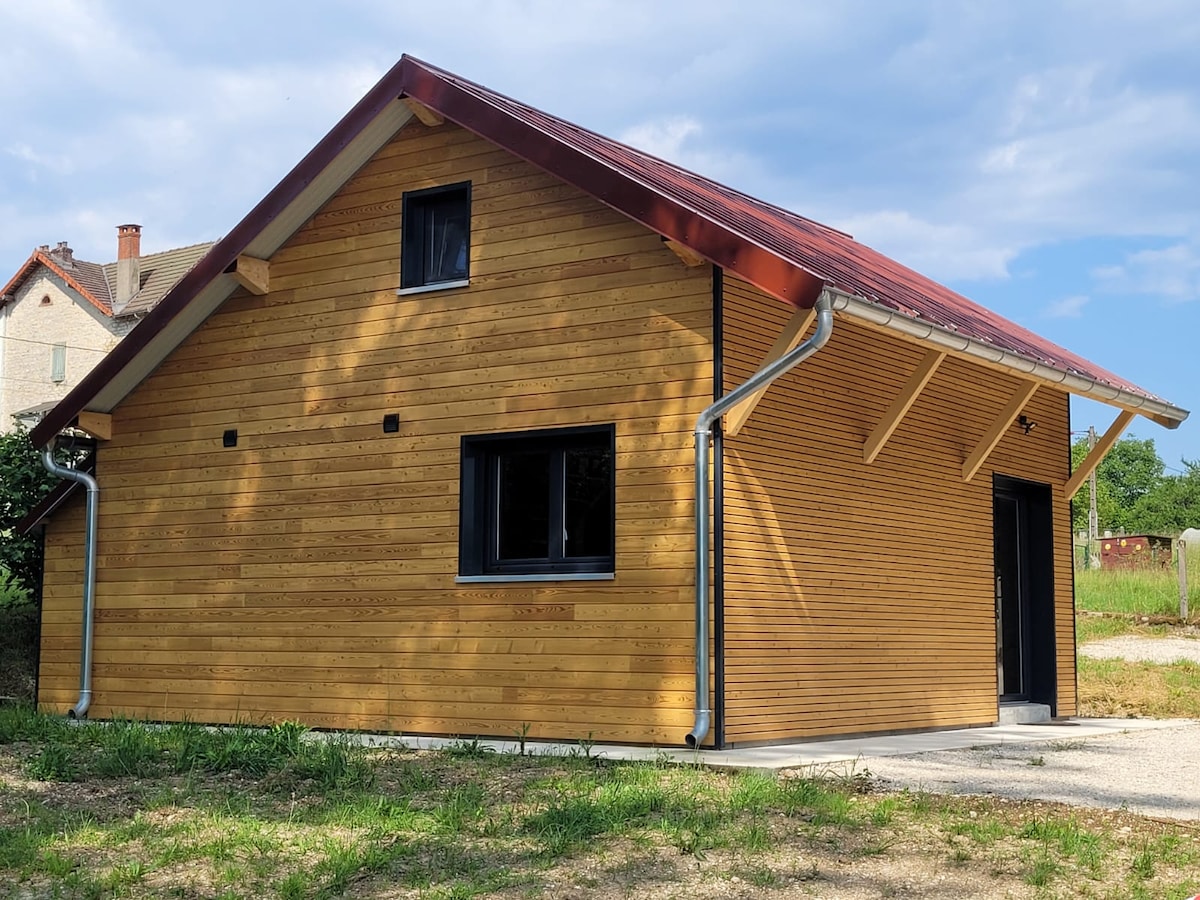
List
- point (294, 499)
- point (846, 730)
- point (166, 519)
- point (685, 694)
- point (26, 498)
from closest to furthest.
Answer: point (685, 694) → point (846, 730) → point (294, 499) → point (166, 519) → point (26, 498)

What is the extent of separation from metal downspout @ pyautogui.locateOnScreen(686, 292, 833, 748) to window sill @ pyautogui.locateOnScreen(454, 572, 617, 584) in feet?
2.47

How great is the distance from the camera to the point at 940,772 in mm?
8531

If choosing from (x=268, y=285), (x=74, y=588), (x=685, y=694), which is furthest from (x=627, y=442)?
(x=74, y=588)

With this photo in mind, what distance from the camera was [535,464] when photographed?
36.0ft

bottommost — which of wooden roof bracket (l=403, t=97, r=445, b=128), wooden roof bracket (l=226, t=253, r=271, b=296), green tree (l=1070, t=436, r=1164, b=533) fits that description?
wooden roof bracket (l=226, t=253, r=271, b=296)

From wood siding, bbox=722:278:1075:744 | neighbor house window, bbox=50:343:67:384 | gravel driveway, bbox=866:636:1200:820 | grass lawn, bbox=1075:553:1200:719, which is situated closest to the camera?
gravel driveway, bbox=866:636:1200:820

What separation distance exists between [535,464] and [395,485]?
1233 millimetres

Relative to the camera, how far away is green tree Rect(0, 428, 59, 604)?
16.7 m

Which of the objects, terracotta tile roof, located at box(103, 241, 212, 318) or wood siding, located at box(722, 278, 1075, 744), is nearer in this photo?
wood siding, located at box(722, 278, 1075, 744)

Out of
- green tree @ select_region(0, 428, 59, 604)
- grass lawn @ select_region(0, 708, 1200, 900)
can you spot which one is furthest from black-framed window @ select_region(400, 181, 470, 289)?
green tree @ select_region(0, 428, 59, 604)

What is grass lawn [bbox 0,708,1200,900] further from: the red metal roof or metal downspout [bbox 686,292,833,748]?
the red metal roof

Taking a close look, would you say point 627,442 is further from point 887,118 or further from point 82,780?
point 887,118

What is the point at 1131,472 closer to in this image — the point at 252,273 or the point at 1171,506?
the point at 1171,506

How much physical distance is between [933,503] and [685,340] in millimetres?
3314
